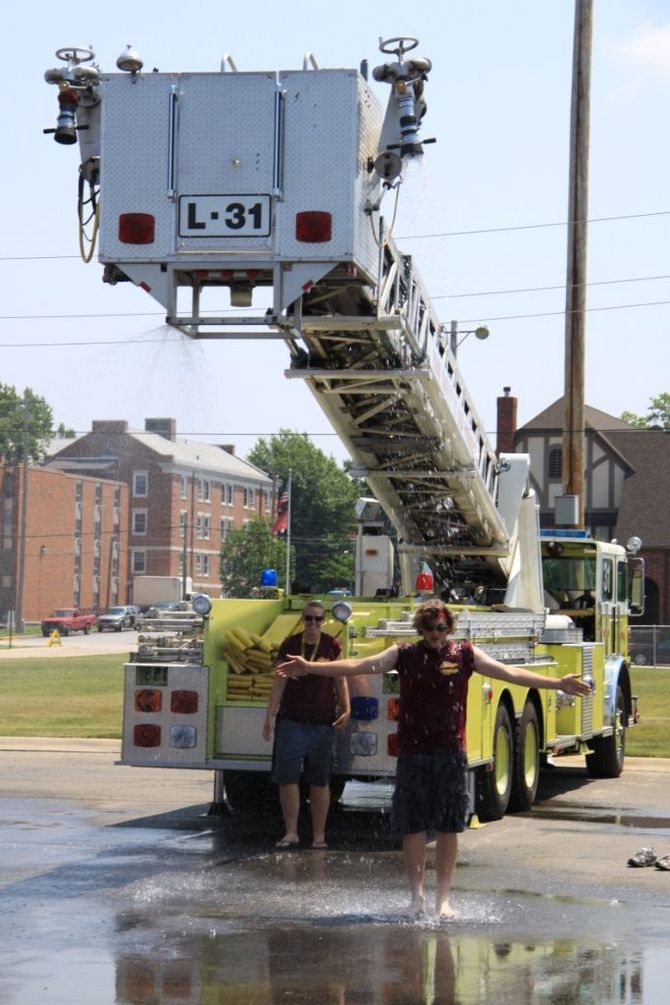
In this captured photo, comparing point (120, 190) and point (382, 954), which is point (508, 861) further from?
point (120, 190)

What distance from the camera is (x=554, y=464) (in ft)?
201

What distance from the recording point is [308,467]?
11119cm

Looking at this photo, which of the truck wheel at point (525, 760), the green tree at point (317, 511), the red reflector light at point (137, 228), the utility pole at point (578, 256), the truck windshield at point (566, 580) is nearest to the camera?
the red reflector light at point (137, 228)

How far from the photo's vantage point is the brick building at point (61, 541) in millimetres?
104750

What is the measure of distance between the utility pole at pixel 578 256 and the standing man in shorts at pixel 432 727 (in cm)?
1279

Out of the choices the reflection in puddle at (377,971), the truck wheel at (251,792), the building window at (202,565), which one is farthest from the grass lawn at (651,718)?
the building window at (202,565)

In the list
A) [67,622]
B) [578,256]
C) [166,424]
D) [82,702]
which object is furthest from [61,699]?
[67,622]

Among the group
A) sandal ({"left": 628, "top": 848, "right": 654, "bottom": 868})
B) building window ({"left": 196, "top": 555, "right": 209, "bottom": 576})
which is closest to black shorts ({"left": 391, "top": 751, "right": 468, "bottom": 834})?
sandal ({"left": 628, "top": 848, "right": 654, "bottom": 868})

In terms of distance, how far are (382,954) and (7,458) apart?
4772 inches

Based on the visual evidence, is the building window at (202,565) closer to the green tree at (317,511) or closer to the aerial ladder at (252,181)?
the green tree at (317,511)

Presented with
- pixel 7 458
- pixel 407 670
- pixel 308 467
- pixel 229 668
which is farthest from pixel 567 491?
pixel 7 458

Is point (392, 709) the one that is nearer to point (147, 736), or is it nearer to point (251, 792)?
point (147, 736)

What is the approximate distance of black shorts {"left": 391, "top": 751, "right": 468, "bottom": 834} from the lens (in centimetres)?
887

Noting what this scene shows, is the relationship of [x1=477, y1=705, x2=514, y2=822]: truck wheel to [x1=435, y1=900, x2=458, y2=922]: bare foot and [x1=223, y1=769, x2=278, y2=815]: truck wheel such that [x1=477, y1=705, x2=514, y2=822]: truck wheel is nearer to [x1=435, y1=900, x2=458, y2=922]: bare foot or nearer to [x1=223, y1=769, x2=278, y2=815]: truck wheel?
[x1=223, y1=769, x2=278, y2=815]: truck wheel
